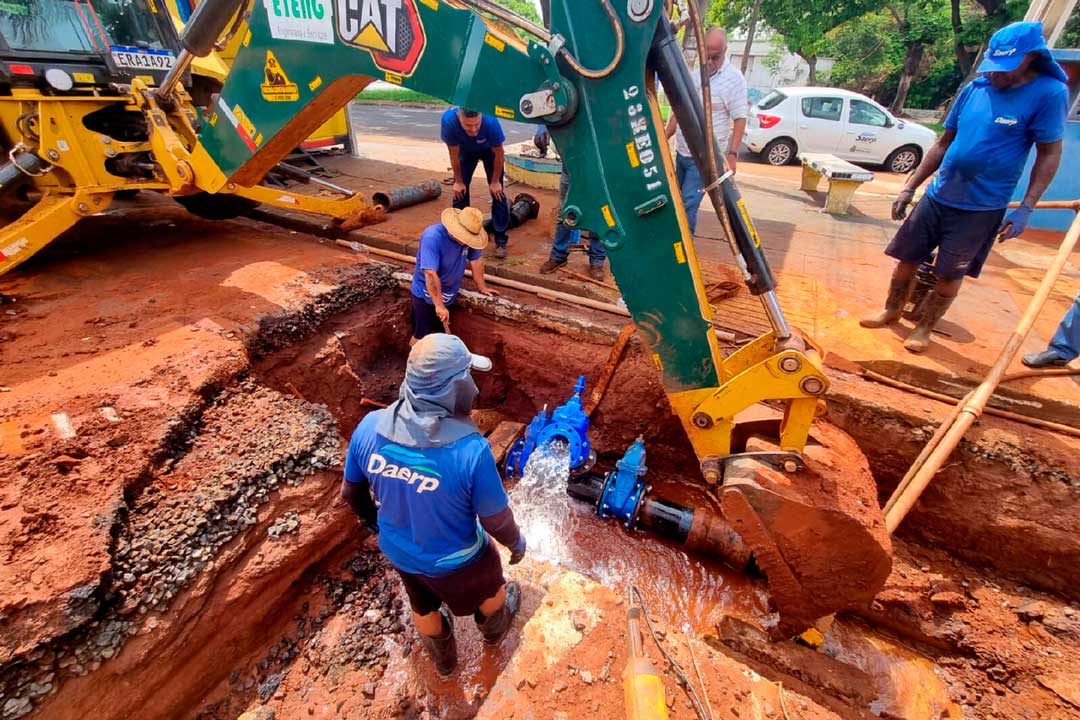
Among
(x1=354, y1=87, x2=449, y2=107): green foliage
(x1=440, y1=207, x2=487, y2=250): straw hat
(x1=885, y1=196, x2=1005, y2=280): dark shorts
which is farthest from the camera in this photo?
(x1=354, y1=87, x2=449, y2=107): green foliage

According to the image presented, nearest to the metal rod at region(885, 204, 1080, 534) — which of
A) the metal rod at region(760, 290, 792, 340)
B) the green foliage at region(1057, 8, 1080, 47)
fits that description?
the metal rod at region(760, 290, 792, 340)

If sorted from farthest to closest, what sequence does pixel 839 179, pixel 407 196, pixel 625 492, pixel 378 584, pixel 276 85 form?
pixel 839 179
pixel 407 196
pixel 625 492
pixel 276 85
pixel 378 584

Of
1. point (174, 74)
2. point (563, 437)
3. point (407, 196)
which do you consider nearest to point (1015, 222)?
point (563, 437)

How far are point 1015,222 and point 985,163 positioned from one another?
0.57 m

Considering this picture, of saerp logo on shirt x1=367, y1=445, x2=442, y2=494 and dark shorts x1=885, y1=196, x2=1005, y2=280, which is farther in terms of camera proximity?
dark shorts x1=885, y1=196, x2=1005, y2=280

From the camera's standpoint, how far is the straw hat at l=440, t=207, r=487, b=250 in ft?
12.4

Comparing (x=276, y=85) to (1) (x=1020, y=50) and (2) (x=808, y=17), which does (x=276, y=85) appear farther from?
Answer: (2) (x=808, y=17)

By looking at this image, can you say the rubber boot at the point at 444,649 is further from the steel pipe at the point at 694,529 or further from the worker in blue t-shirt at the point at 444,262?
the worker in blue t-shirt at the point at 444,262

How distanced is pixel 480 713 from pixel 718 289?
12.9ft

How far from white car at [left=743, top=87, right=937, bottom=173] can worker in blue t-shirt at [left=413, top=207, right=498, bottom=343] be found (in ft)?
34.5

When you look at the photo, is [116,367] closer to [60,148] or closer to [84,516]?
[84,516]

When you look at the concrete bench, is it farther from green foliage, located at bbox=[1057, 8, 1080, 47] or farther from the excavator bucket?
green foliage, located at bbox=[1057, 8, 1080, 47]

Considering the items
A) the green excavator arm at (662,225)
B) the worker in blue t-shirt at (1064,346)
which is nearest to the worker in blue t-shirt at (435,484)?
the green excavator arm at (662,225)

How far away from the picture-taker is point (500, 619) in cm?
281
